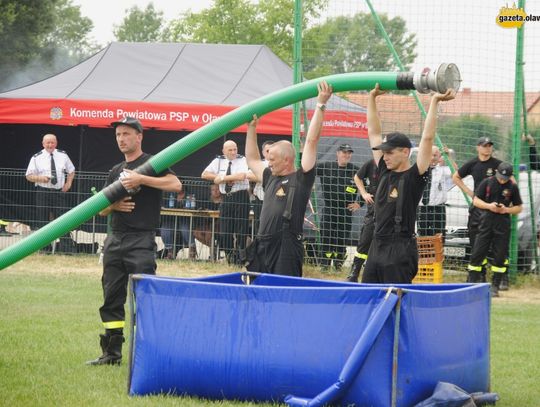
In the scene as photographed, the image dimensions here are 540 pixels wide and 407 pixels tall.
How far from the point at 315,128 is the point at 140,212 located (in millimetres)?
1677

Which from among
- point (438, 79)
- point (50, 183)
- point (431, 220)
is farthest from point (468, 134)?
point (438, 79)

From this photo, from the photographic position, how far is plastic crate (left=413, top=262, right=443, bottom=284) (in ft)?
46.7

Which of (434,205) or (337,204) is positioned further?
(337,204)

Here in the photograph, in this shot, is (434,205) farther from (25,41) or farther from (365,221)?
(25,41)

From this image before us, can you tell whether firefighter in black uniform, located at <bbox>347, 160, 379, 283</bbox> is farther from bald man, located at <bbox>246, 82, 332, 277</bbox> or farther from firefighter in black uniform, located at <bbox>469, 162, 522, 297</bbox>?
bald man, located at <bbox>246, 82, 332, 277</bbox>

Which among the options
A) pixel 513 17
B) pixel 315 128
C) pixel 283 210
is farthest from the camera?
pixel 513 17

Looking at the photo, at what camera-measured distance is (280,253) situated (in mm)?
8750

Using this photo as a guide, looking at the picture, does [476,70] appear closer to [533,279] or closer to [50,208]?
[533,279]

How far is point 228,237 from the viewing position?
54.4ft

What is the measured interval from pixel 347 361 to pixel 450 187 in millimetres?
10192

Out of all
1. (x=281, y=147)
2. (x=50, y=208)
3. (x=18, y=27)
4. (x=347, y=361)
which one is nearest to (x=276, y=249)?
(x=281, y=147)

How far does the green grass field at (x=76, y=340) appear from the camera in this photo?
7.52 metres

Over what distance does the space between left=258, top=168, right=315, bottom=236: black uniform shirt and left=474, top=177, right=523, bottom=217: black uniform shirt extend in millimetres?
6262

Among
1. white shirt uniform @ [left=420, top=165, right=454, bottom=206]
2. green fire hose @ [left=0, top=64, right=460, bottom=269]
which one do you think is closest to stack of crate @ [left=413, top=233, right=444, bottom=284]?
white shirt uniform @ [left=420, top=165, right=454, bottom=206]
